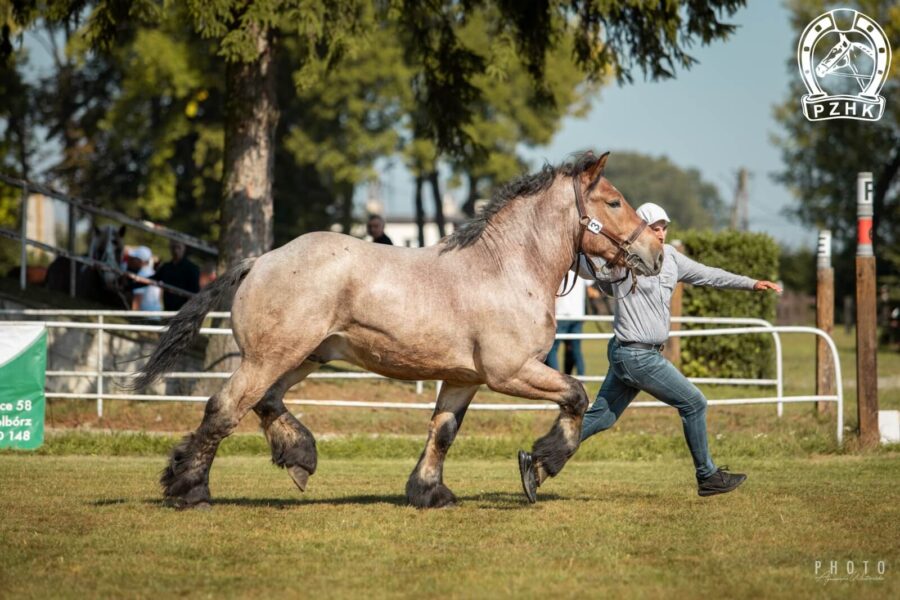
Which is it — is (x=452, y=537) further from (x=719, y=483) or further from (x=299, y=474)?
(x=719, y=483)

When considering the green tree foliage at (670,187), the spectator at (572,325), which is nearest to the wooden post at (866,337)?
the spectator at (572,325)

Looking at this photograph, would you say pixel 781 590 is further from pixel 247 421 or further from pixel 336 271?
pixel 247 421

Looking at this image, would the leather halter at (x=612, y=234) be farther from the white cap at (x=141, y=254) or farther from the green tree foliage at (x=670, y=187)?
the green tree foliage at (x=670, y=187)

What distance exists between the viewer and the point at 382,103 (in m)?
42.8

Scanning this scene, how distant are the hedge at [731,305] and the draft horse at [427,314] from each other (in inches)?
398

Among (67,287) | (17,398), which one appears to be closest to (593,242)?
(17,398)

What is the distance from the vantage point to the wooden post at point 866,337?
12039 mm

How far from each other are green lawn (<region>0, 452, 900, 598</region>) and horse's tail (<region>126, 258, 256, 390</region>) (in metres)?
0.98

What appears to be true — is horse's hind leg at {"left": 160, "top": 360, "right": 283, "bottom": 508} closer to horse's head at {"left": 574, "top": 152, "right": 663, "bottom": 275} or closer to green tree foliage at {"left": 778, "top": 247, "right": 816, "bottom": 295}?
horse's head at {"left": 574, "top": 152, "right": 663, "bottom": 275}

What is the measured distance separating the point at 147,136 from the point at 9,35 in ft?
84.7

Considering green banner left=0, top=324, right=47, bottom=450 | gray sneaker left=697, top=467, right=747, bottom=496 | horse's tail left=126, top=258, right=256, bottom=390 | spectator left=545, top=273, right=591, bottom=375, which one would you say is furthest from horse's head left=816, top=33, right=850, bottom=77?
green banner left=0, top=324, right=47, bottom=450

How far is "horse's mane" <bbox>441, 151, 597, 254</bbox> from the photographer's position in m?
8.28

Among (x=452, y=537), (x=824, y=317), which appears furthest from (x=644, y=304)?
(x=824, y=317)

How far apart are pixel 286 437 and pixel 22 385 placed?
16.0 feet
